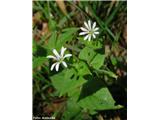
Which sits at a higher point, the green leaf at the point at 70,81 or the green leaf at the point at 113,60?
the green leaf at the point at 113,60

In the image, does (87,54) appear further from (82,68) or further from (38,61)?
(38,61)

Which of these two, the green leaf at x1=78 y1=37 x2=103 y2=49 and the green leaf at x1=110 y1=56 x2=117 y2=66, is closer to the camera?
the green leaf at x1=78 y1=37 x2=103 y2=49

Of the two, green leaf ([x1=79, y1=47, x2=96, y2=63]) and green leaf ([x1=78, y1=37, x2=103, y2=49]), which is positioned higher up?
green leaf ([x1=78, y1=37, x2=103, y2=49])

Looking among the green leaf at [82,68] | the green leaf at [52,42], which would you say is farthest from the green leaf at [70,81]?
the green leaf at [52,42]

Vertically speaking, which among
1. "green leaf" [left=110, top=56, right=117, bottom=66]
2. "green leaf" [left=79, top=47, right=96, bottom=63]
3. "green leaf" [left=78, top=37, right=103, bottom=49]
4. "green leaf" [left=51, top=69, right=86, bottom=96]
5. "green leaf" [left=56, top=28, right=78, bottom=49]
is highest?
"green leaf" [left=56, top=28, right=78, bottom=49]

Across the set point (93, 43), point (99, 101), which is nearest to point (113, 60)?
point (93, 43)

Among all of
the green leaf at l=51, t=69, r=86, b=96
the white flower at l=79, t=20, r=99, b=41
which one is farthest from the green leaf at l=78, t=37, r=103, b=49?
the green leaf at l=51, t=69, r=86, b=96

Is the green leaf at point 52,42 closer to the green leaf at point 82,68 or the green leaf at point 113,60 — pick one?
the green leaf at point 82,68

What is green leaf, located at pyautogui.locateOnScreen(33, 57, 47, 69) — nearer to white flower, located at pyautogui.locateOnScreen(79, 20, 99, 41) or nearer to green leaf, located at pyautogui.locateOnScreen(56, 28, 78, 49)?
green leaf, located at pyautogui.locateOnScreen(56, 28, 78, 49)

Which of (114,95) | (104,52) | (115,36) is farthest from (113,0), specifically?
(114,95)
